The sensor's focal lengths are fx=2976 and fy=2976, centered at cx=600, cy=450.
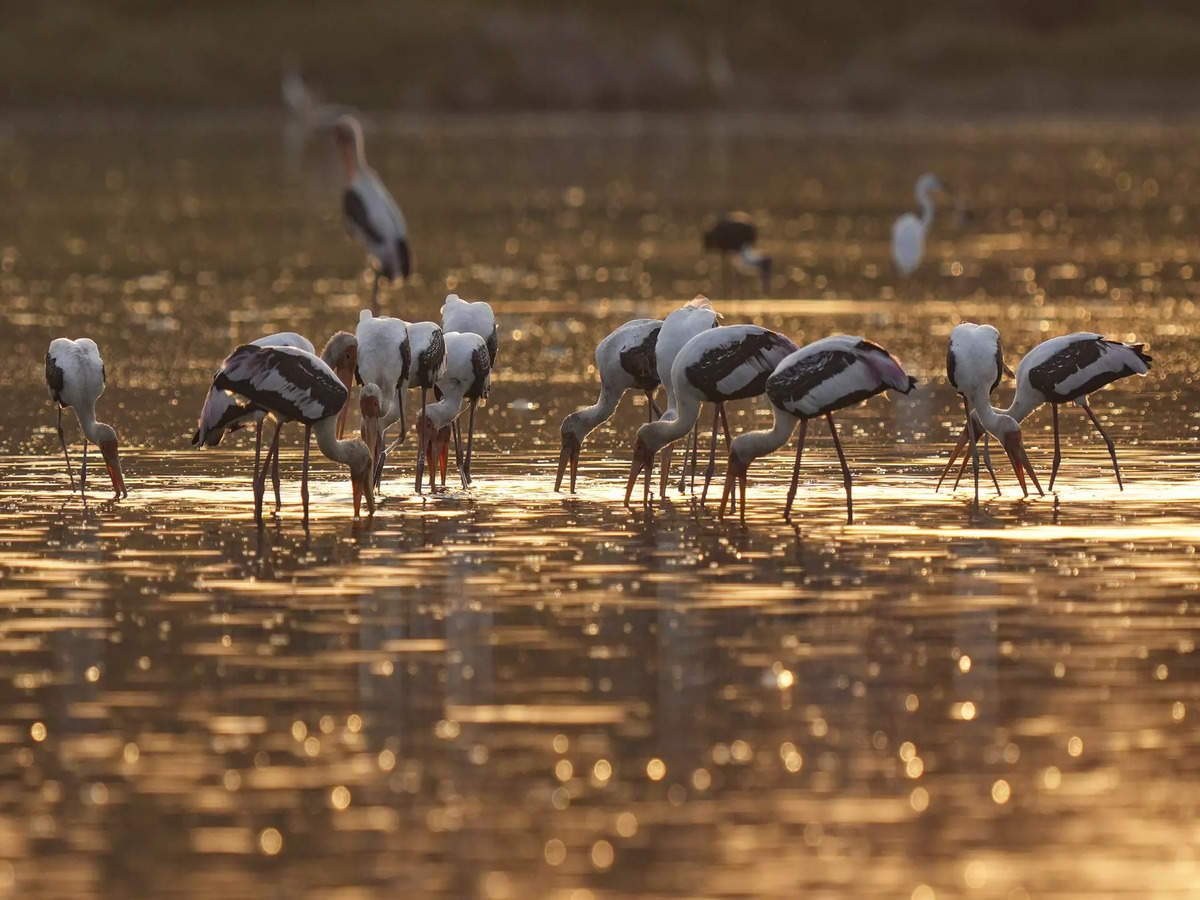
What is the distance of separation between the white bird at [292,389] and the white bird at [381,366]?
110 cm

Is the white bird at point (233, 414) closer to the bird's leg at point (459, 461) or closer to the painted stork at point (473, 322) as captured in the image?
the bird's leg at point (459, 461)

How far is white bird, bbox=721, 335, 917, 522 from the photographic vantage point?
585 inches

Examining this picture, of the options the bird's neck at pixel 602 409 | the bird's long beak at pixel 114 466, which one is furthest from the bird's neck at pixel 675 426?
the bird's long beak at pixel 114 466

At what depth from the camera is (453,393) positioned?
16.6 m

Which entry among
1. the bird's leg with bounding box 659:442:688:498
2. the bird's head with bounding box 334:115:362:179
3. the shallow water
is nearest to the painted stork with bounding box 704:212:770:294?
the bird's head with bounding box 334:115:362:179

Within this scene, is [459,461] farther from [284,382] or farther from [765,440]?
[765,440]

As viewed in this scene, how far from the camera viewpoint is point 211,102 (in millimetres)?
114375

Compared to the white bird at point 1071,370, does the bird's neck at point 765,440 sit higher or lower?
lower

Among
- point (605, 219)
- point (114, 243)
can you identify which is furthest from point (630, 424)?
point (605, 219)

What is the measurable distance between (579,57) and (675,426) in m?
106

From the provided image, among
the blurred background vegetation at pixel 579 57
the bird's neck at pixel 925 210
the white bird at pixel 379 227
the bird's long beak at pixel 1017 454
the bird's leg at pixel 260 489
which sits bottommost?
the bird's leg at pixel 260 489

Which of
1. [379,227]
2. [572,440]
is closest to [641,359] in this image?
[572,440]

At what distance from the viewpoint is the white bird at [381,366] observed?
1614 cm

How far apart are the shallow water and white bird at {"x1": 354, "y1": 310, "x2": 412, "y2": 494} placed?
1.20 ft
